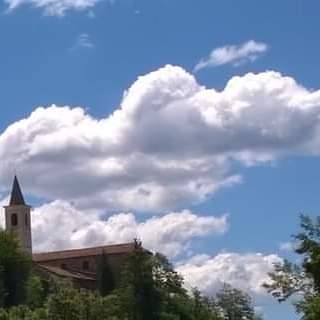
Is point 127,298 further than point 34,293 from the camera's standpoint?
No

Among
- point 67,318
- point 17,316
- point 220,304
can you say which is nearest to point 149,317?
point 17,316

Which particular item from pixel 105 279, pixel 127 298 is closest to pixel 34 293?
pixel 127 298

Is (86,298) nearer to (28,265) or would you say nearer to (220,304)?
(28,265)

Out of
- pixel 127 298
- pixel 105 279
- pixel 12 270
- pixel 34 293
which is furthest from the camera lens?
pixel 105 279

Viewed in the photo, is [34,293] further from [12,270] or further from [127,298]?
[127,298]

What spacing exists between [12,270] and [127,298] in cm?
2869

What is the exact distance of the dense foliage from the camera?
275ft

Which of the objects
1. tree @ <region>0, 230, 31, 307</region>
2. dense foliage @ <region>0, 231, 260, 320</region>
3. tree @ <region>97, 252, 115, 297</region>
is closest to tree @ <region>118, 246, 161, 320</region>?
dense foliage @ <region>0, 231, 260, 320</region>

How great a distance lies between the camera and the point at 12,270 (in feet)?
463

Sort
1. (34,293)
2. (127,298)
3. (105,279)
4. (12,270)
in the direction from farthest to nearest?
(105,279), (34,293), (12,270), (127,298)

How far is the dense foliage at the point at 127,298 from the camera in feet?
275

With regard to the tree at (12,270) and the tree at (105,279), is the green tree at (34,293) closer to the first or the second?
the tree at (12,270)

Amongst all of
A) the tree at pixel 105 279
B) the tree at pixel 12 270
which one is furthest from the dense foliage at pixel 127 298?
the tree at pixel 105 279

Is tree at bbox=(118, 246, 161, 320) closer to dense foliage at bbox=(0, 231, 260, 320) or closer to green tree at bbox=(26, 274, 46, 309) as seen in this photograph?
dense foliage at bbox=(0, 231, 260, 320)
